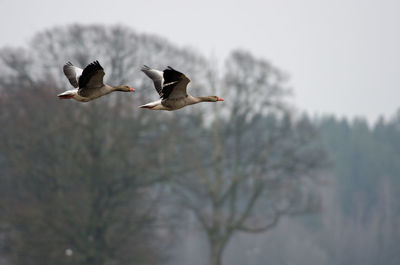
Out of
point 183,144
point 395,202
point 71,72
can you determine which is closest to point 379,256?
point 395,202

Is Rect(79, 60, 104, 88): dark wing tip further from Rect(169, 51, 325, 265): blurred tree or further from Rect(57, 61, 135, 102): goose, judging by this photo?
Rect(169, 51, 325, 265): blurred tree

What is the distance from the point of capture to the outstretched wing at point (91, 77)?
9.24 meters

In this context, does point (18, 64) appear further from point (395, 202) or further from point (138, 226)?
point (395, 202)

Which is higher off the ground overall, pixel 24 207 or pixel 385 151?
pixel 385 151

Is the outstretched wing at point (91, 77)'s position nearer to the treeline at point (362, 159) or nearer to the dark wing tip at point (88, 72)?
the dark wing tip at point (88, 72)

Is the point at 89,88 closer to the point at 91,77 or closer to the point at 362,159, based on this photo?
the point at 91,77

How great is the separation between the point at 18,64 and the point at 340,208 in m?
54.3

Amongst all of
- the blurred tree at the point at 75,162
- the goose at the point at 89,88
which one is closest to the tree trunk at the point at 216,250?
the blurred tree at the point at 75,162

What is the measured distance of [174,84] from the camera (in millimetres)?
9656

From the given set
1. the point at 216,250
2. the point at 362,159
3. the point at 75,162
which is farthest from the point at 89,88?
the point at 362,159

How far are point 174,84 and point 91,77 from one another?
3.74ft

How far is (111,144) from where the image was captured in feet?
87.7

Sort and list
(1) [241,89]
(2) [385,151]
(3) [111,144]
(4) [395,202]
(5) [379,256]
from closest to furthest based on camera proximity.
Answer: (3) [111,144] < (1) [241,89] < (5) [379,256] < (4) [395,202] < (2) [385,151]

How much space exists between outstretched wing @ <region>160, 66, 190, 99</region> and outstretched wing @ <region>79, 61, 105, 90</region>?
87 cm
